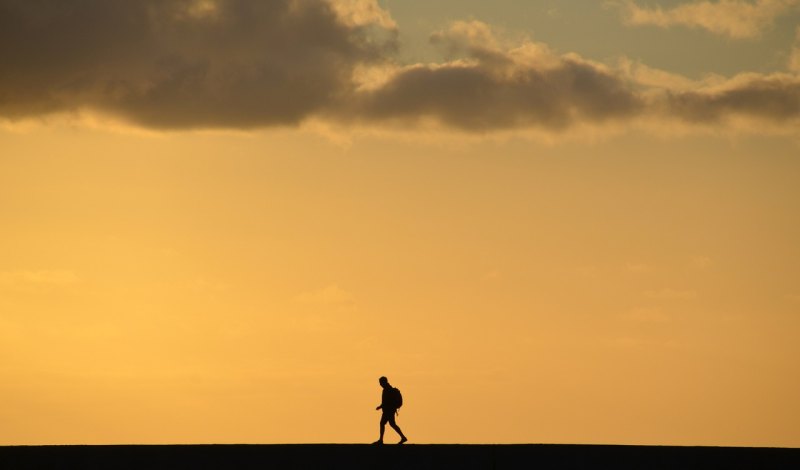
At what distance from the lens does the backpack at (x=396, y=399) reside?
4119 cm

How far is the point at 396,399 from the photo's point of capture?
4125 centimetres
